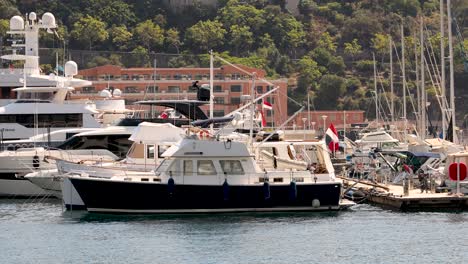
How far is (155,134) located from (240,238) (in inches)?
421

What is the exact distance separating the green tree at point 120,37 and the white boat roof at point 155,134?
392ft

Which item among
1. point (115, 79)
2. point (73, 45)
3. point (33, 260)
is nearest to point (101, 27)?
point (73, 45)

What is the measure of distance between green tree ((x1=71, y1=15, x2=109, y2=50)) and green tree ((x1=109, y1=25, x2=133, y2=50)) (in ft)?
4.36

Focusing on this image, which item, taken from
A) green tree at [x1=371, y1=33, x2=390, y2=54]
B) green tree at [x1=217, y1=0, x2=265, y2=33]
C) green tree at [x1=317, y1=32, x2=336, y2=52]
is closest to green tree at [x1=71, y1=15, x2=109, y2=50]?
green tree at [x1=217, y1=0, x2=265, y2=33]

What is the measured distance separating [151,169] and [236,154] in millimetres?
4660

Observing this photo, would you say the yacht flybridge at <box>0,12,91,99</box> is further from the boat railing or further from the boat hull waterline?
the boat railing

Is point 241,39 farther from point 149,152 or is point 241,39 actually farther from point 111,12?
point 149,152

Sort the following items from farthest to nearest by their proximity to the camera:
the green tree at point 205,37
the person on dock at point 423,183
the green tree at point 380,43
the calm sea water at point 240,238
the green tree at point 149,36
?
the green tree at point 205,37, the green tree at point 149,36, the green tree at point 380,43, the person on dock at point 423,183, the calm sea water at point 240,238

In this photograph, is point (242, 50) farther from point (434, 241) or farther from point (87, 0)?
point (434, 241)

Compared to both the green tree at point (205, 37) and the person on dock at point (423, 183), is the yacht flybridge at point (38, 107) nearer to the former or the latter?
the person on dock at point (423, 183)

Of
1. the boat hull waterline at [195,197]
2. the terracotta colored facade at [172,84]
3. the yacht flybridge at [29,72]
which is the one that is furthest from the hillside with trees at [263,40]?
the boat hull waterline at [195,197]

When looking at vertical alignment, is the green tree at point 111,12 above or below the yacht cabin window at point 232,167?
above

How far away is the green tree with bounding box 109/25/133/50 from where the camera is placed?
183000 mm

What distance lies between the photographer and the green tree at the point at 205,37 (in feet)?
608
